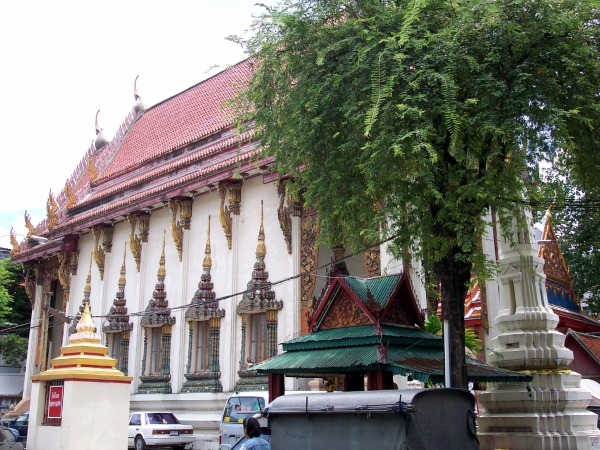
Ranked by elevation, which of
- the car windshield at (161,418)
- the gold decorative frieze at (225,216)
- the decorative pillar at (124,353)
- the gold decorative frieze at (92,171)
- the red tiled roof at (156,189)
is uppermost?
the gold decorative frieze at (92,171)

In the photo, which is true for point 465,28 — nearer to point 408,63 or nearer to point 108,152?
point 408,63

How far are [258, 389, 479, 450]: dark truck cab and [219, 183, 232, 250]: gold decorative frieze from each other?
10636 millimetres

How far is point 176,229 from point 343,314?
35.3 feet

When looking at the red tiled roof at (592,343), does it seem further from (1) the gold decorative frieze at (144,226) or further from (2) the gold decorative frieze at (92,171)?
(2) the gold decorative frieze at (92,171)

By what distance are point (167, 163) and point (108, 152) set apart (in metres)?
6.88

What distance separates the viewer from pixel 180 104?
26781 millimetres

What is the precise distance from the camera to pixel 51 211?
26766mm

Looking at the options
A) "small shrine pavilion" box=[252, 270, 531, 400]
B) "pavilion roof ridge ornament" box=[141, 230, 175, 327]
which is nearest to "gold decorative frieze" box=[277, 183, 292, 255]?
"pavilion roof ridge ornament" box=[141, 230, 175, 327]

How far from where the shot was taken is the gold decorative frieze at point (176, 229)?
2041 cm

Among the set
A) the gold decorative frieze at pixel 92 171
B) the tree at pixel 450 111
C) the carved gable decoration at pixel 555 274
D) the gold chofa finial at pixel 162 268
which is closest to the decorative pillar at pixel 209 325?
the gold chofa finial at pixel 162 268

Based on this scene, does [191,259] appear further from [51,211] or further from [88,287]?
[51,211]

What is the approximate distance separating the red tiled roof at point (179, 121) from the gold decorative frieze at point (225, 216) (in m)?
2.52

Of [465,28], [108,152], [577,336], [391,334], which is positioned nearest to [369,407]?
[391,334]

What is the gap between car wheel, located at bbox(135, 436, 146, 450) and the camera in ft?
55.5
